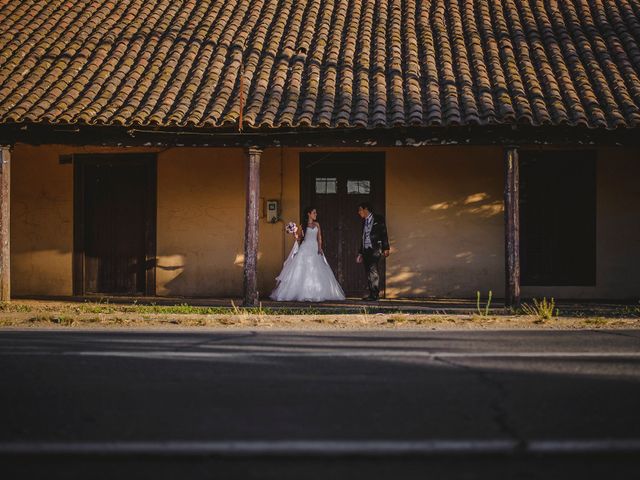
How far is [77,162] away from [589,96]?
403 inches

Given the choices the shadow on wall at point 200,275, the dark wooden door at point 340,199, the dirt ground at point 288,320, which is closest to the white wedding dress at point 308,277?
the dark wooden door at point 340,199

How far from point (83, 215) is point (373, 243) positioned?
250 inches

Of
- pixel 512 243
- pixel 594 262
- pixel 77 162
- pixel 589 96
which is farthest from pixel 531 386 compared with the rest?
pixel 77 162

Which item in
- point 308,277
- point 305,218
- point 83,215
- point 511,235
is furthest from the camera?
point 83,215

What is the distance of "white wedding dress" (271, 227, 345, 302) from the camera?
48.3 ft

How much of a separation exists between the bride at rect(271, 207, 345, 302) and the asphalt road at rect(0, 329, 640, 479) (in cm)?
609

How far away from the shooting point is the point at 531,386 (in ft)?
20.0

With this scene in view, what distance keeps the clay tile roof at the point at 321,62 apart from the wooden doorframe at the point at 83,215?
220 centimetres

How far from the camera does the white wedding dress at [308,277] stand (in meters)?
14.7

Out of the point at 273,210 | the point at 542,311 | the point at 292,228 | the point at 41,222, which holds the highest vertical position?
the point at 273,210

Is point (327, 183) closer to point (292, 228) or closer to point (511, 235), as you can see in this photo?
point (292, 228)

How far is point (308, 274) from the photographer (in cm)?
1480

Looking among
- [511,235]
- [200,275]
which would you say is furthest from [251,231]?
[511,235]

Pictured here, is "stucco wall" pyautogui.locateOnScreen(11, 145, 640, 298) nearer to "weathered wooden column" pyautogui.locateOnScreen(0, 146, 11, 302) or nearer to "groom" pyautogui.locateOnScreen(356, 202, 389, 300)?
"groom" pyautogui.locateOnScreen(356, 202, 389, 300)
